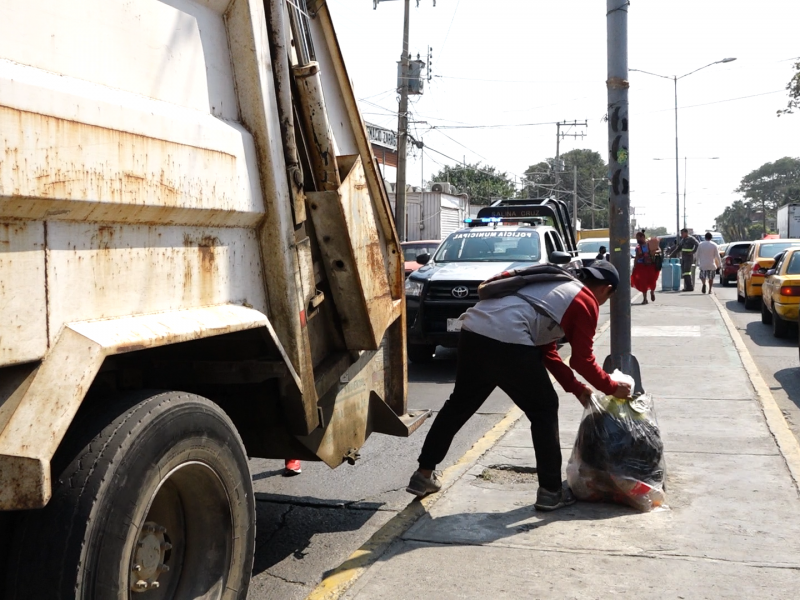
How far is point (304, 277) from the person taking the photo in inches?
142

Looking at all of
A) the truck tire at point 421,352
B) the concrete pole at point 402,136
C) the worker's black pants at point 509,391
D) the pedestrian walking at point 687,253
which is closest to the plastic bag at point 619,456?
the worker's black pants at point 509,391

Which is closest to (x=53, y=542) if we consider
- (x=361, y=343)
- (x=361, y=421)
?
(x=361, y=343)

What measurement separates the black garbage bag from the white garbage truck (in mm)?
1624

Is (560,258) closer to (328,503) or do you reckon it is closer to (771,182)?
(328,503)

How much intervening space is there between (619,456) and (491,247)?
7.50m

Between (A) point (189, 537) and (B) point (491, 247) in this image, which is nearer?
(A) point (189, 537)

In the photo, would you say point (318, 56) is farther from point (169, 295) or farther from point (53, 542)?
point (53, 542)

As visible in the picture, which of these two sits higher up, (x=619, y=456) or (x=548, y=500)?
(x=619, y=456)

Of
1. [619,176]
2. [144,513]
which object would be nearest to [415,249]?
[619,176]

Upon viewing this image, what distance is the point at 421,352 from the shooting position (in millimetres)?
11375

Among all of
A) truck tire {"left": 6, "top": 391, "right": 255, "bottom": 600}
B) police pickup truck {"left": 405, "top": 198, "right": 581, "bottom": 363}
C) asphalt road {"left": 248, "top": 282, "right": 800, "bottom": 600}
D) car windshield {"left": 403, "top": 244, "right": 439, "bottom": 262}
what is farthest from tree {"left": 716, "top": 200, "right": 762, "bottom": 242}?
truck tire {"left": 6, "top": 391, "right": 255, "bottom": 600}

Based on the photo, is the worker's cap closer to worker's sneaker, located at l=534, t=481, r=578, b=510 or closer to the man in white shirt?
worker's sneaker, located at l=534, t=481, r=578, b=510

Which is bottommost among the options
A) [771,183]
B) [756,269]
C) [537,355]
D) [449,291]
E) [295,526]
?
[295,526]

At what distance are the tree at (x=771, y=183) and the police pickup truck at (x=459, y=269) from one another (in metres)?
148
